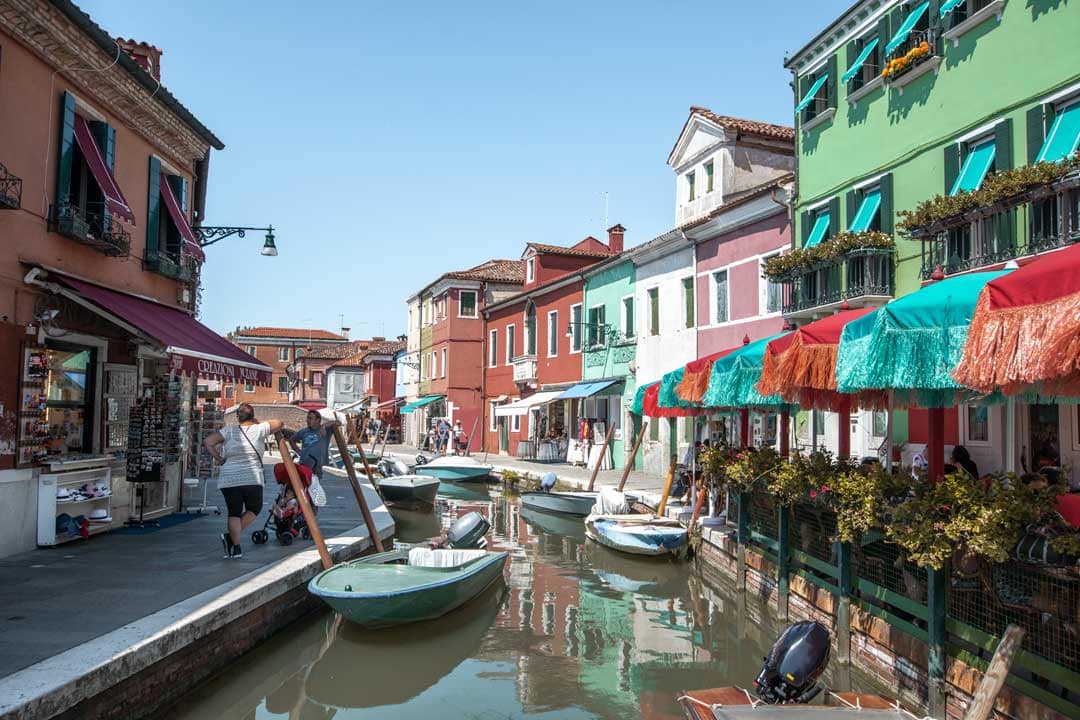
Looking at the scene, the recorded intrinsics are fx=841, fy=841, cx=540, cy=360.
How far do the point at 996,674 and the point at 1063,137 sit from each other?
28.2 ft

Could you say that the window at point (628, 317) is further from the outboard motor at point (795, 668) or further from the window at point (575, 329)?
the outboard motor at point (795, 668)

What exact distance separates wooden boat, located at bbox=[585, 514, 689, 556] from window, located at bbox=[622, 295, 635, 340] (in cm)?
1204

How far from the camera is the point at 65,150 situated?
10062 millimetres

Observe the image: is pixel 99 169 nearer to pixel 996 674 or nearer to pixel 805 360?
pixel 805 360

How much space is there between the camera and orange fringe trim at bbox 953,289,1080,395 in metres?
4.36

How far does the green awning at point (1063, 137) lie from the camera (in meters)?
10.8

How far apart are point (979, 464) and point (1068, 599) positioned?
332 inches

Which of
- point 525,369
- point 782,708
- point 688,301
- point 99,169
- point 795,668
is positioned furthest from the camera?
point 525,369

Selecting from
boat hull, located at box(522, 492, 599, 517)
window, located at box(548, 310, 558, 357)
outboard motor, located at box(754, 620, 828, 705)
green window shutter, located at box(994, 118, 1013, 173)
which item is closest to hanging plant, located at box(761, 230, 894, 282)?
green window shutter, located at box(994, 118, 1013, 173)

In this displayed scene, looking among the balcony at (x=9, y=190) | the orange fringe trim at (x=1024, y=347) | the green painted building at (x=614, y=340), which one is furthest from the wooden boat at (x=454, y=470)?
the orange fringe trim at (x=1024, y=347)

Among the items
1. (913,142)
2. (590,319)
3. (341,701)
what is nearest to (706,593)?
(341,701)

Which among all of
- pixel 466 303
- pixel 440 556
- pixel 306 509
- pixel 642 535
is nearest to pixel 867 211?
pixel 642 535

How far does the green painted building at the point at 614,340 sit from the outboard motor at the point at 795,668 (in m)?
19.5

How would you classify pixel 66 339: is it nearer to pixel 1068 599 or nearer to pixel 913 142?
pixel 1068 599
